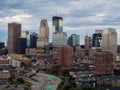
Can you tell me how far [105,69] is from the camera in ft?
132

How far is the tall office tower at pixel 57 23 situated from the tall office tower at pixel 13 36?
387 inches

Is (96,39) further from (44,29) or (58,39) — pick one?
(44,29)

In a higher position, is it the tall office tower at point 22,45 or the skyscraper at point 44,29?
the skyscraper at point 44,29

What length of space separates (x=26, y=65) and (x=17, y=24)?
21746 millimetres

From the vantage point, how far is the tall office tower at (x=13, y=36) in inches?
2970

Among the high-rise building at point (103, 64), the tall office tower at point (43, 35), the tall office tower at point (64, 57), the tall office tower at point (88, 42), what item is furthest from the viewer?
the tall office tower at point (88, 42)

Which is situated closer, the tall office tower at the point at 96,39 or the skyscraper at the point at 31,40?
the tall office tower at the point at 96,39

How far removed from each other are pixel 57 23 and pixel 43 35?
430 cm

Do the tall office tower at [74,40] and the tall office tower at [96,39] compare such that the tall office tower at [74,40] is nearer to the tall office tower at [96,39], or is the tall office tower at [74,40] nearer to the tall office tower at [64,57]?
the tall office tower at [96,39]

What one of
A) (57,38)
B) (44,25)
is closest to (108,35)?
(57,38)

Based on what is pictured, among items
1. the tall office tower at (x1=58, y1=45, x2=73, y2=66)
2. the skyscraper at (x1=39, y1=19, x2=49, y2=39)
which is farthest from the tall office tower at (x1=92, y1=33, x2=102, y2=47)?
the tall office tower at (x1=58, y1=45, x2=73, y2=66)

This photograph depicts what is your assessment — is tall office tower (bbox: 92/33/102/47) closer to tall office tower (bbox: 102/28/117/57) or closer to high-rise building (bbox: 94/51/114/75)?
tall office tower (bbox: 102/28/117/57)

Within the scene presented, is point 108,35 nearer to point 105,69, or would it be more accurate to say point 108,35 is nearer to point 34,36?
point 34,36

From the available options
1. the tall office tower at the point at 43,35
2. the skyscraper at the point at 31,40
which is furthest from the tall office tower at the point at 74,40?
the skyscraper at the point at 31,40
